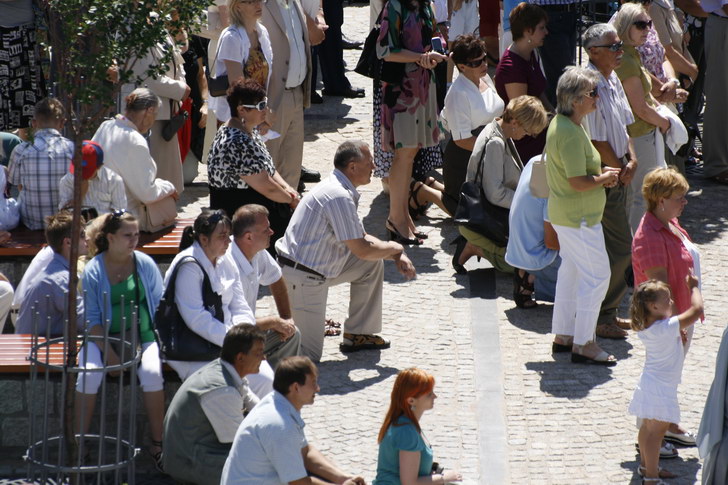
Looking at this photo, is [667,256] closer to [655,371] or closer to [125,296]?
[655,371]

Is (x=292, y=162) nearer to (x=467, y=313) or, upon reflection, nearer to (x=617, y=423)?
(x=467, y=313)

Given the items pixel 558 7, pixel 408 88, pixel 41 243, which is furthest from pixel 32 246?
pixel 558 7

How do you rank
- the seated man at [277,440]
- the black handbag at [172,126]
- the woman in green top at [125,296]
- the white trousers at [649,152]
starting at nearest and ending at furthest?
the seated man at [277,440], the woman in green top at [125,296], the white trousers at [649,152], the black handbag at [172,126]

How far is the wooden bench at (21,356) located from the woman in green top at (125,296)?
126 millimetres

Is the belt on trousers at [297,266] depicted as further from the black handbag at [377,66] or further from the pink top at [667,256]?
the black handbag at [377,66]

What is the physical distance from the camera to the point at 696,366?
8.12m

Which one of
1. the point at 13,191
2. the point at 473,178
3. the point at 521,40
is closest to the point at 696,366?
the point at 473,178

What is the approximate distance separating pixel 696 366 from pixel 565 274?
1044mm

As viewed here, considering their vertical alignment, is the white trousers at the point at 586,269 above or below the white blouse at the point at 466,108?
below

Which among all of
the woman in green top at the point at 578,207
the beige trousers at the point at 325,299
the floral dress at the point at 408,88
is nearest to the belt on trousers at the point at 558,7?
the floral dress at the point at 408,88

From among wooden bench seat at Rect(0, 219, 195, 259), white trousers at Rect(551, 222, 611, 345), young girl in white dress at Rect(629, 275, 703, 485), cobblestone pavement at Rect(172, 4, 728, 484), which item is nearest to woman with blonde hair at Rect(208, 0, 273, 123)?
wooden bench seat at Rect(0, 219, 195, 259)

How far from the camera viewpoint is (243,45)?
32.3ft

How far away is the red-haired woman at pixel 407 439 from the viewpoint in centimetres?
583

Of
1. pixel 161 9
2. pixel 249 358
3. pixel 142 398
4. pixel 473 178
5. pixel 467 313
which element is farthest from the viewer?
pixel 473 178
